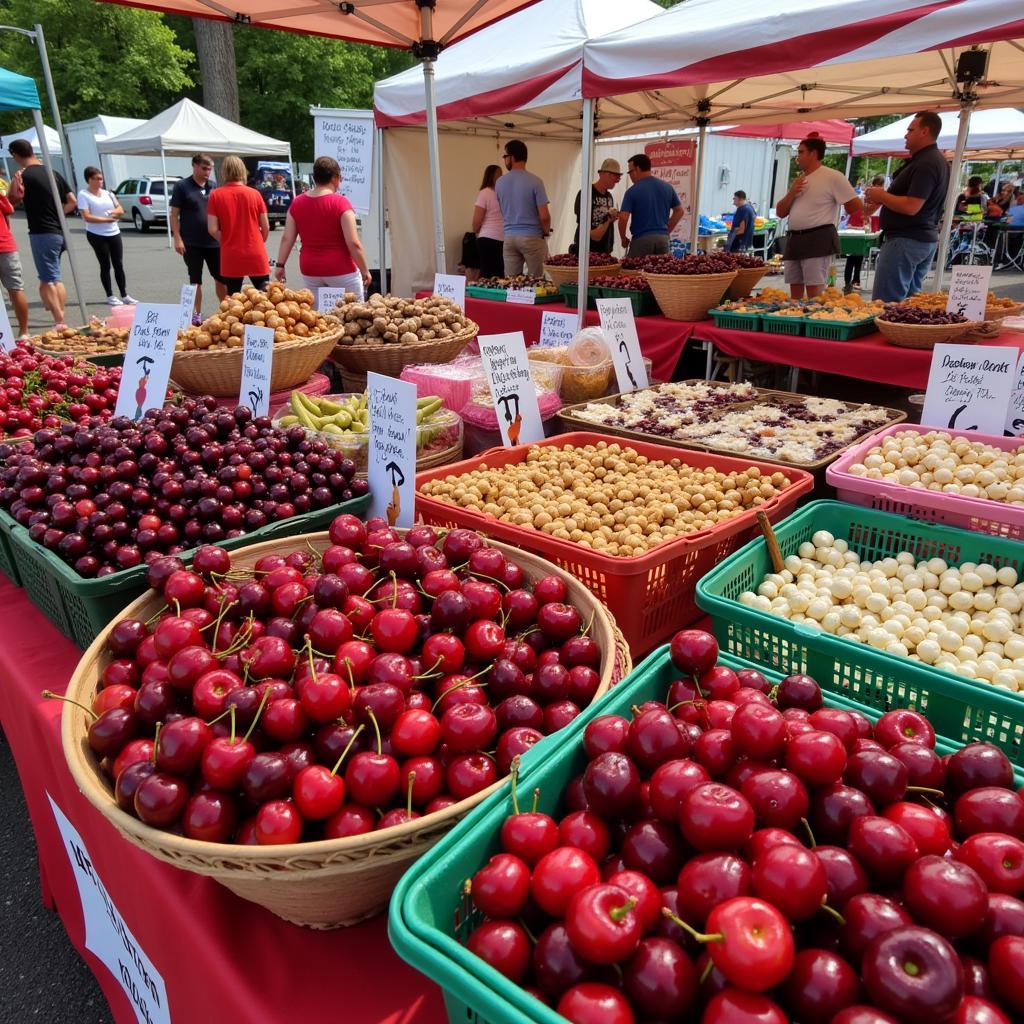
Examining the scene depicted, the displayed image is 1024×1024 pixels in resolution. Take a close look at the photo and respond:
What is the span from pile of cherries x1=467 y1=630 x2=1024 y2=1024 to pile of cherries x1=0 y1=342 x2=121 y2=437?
248 cm

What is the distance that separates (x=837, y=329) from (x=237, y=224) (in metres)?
5.59

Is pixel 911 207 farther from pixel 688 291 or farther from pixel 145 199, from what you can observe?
pixel 145 199

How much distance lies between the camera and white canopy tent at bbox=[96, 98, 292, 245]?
1591 centimetres

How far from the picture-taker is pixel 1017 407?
2861mm

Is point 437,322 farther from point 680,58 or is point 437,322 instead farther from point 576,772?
point 576,772

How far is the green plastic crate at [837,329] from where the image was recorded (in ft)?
14.2

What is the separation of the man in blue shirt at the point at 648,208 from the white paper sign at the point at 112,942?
7.11 m

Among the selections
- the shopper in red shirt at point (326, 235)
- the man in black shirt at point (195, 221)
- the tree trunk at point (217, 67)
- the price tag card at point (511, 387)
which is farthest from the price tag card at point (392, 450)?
the tree trunk at point (217, 67)

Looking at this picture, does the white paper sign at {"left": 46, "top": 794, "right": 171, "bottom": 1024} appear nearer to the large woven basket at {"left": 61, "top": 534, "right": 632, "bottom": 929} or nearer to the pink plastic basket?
the large woven basket at {"left": 61, "top": 534, "right": 632, "bottom": 929}

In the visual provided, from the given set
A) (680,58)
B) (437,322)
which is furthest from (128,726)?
(680,58)

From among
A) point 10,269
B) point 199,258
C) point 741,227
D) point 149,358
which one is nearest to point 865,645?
point 149,358

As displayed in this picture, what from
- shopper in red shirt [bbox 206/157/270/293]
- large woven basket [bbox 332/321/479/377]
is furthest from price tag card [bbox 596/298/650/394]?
shopper in red shirt [bbox 206/157/270/293]

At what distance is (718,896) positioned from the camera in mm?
778

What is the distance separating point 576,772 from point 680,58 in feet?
14.0
